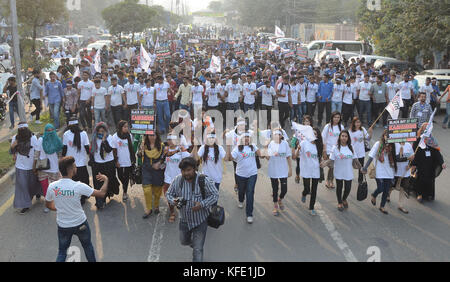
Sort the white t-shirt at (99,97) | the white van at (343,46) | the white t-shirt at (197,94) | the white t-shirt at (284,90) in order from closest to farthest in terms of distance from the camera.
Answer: the white t-shirt at (99,97) → the white t-shirt at (197,94) → the white t-shirt at (284,90) → the white van at (343,46)

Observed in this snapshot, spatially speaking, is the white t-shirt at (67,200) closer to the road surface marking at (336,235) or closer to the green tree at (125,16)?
the road surface marking at (336,235)

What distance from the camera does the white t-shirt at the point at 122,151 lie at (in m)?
8.04

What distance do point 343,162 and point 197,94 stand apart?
21.7ft

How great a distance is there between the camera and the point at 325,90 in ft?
46.6

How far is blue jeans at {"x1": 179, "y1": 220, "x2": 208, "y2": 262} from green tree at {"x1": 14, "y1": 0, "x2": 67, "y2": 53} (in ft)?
51.3

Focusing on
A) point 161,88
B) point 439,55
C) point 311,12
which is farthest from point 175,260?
point 311,12

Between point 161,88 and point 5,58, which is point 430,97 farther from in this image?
point 5,58

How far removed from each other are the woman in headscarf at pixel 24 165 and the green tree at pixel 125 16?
31.1 metres

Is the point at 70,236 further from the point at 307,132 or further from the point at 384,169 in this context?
the point at 384,169

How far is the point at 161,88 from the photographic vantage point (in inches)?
521

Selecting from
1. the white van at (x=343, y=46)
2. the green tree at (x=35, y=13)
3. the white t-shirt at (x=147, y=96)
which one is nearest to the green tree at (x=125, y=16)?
the white van at (x=343, y=46)

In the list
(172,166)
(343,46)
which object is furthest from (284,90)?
(343,46)

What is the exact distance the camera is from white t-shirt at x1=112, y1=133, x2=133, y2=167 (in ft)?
26.4

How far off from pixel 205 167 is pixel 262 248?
1580mm
